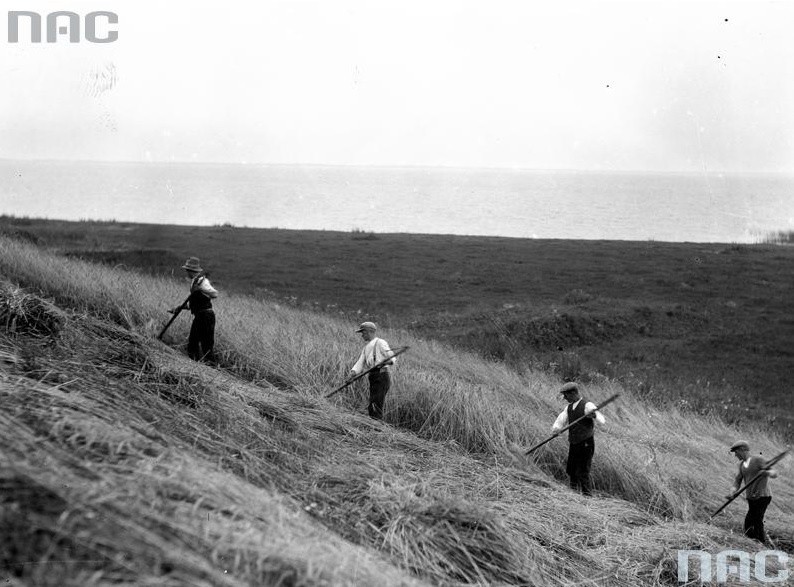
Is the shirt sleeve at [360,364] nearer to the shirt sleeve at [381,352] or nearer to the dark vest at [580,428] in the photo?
the shirt sleeve at [381,352]

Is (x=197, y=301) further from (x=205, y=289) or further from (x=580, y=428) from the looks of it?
(x=580, y=428)

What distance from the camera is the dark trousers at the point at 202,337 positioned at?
9492mm

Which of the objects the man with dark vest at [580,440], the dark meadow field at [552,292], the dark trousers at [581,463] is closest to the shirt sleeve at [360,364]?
the man with dark vest at [580,440]

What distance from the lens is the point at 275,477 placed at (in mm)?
5375

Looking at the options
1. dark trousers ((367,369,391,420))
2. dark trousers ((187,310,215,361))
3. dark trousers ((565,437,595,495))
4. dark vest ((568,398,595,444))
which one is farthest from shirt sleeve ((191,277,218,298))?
dark trousers ((565,437,595,495))

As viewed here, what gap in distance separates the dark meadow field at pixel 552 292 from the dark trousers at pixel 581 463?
Result: 577 cm

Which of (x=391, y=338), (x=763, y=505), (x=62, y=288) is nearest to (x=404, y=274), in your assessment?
(x=391, y=338)

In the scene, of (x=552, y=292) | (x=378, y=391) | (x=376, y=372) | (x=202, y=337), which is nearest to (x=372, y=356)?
(x=376, y=372)

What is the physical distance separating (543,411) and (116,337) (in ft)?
26.8

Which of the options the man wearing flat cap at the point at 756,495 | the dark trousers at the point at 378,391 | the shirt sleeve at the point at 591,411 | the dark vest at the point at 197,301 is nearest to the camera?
the man wearing flat cap at the point at 756,495

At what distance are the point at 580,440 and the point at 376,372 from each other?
8.81ft

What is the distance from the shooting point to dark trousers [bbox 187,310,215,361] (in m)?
9.49

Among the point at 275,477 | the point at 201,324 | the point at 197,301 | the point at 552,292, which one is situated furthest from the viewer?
the point at 552,292

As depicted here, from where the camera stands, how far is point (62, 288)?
10.8 m
